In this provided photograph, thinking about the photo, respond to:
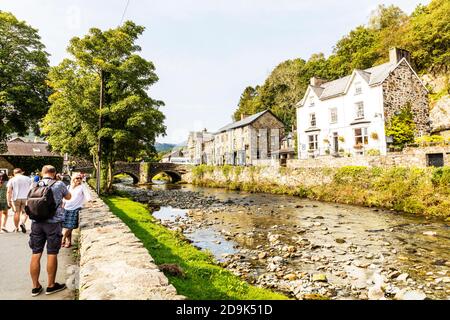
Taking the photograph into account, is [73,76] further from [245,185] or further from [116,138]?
[245,185]

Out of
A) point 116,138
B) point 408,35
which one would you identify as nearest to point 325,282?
point 116,138

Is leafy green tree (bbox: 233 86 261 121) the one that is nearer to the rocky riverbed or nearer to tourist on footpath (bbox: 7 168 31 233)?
the rocky riverbed

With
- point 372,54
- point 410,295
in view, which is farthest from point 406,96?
point 410,295

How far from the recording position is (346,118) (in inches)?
1266

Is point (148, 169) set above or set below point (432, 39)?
below

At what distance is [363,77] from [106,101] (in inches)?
1071

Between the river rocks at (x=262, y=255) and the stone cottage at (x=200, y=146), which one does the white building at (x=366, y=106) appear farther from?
the stone cottage at (x=200, y=146)

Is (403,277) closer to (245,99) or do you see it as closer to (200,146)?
(200,146)

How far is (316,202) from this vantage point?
81.2 feet

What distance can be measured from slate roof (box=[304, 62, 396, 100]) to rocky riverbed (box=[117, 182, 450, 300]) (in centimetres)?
1798

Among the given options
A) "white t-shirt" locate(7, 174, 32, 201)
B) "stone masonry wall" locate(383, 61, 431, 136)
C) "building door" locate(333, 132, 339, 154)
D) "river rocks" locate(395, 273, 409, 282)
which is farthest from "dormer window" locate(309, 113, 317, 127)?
"white t-shirt" locate(7, 174, 32, 201)

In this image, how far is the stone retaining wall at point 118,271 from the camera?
149 inches

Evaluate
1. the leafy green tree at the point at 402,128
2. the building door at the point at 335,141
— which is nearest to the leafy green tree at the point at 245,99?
the building door at the point at 335,141
